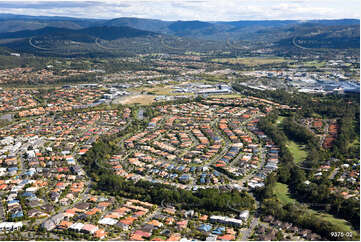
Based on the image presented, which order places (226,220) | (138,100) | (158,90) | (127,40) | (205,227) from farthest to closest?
(127,40) → (158,90) → (138,100) → (226,220) → (205,227)

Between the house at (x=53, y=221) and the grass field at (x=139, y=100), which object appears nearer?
the house at (x=53, y=221)

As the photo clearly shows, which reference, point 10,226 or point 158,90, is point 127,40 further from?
point 10,226

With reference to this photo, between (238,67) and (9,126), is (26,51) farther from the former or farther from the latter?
(9,126)

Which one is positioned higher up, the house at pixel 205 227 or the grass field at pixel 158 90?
the grass field at pixel 158 90

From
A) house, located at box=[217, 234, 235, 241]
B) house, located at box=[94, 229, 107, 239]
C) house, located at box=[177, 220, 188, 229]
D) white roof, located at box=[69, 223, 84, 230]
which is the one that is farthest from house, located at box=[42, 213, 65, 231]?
house, located at box=[217, 234, 235, 241]

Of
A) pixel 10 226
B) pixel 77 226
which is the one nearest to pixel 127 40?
pixel 10 226

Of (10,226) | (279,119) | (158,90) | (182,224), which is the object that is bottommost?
(10,226)

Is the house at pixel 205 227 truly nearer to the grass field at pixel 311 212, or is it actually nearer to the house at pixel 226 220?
the house at pixel 226 220

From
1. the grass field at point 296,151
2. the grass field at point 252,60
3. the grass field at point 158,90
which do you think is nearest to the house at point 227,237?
the grass field at point 296,151
